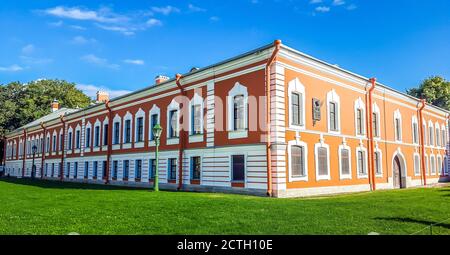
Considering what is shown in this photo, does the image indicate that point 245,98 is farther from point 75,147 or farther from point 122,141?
point 75,147

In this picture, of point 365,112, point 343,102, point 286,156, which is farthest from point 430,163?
point 286,156

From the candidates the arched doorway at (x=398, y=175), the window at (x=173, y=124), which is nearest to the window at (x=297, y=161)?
the window at (x=173, y=124)

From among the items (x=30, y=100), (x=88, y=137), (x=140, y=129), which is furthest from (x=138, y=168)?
(x=30, y=100)

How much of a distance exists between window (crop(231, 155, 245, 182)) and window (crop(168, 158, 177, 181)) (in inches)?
223

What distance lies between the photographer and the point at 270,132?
1784 centimetres

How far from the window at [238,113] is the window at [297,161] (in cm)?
304

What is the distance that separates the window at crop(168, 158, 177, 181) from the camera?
23594 millimetres

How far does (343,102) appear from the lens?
2252 cm

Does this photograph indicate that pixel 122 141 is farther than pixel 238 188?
Yes

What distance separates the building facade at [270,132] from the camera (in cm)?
1819

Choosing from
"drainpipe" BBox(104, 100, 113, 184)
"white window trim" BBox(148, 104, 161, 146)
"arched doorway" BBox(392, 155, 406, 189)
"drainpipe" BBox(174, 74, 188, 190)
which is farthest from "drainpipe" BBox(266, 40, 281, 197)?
"drainpipe" BBox(104, 100, 113, 184)

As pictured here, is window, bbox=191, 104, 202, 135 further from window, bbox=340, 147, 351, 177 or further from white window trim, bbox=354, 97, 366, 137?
white window trim, bbox=354, 97, 366, 137

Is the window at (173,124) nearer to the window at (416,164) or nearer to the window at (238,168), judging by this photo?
the window at (238,168)

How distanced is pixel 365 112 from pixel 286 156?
31.0 ft
